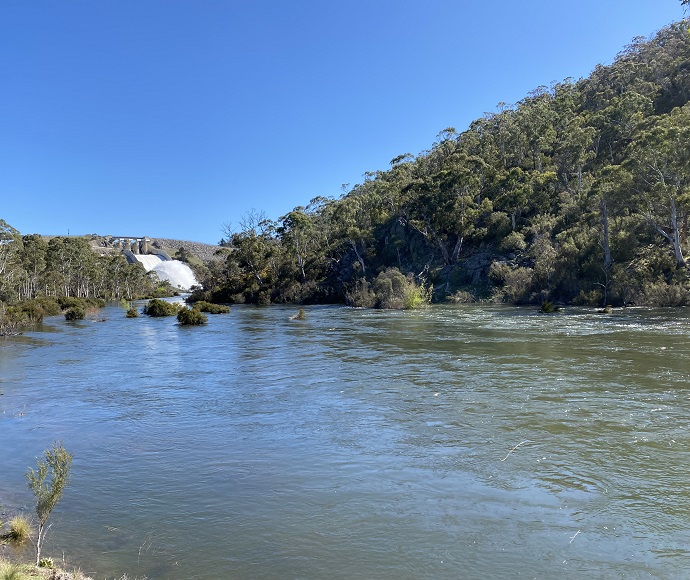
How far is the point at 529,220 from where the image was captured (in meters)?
64.4

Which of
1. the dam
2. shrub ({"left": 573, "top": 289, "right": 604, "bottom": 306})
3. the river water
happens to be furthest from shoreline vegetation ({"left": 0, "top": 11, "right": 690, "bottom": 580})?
the dam

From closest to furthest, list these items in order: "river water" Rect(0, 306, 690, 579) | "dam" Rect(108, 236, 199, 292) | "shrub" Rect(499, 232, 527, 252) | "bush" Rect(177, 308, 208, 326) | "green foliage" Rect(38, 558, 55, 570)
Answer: "green foliage" Rect(38, 558, 55, 570), "river water" Rect(0, 306, 690, 579), "bush" Rect(177, 308, 208, 326), "shrub" Rect(499, 232, 527, 252), "dam" Rect(108, 236, 199, 292)

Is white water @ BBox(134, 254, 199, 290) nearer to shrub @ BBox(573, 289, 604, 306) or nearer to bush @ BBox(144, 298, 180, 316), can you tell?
bush @ BBox(144, 298, 180, 316)

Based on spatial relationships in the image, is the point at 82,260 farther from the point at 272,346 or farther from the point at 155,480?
the point at 155,480

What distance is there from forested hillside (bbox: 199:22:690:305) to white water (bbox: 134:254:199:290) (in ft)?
243

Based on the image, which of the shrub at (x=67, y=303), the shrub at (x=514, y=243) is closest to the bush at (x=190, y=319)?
the shrub at (x=67, y=303)

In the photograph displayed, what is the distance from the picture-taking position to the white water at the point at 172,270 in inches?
6191

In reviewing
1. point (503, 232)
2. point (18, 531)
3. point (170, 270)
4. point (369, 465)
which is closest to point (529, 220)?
point (503, 232)

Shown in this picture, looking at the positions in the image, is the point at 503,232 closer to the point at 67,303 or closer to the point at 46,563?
the point at 67,303

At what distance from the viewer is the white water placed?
157250 mm

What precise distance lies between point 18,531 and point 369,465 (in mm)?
4664

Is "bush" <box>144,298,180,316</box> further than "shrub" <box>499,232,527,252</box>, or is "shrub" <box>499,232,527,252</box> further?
"shrub" <box>499,232,527,252</box>

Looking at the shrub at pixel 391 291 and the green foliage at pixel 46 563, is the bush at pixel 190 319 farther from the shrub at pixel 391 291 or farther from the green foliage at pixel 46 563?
the green foliage at pixel 46 563

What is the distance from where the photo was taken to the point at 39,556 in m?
5.16
